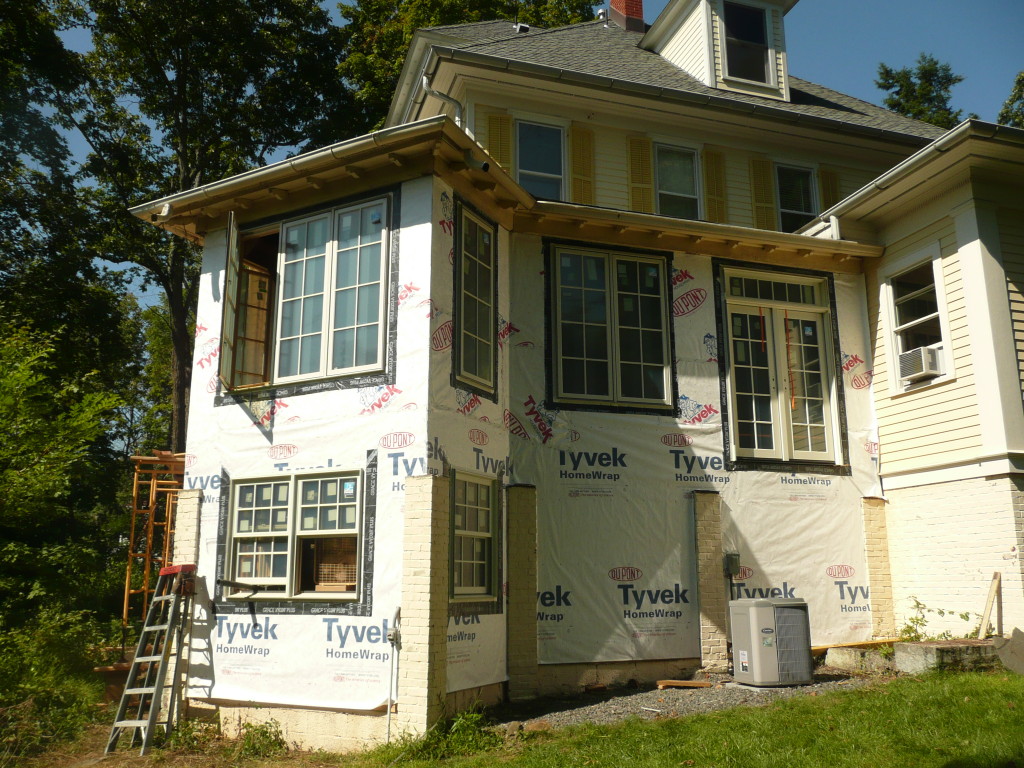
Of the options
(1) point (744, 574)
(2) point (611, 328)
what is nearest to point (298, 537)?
(2) point (611, 328)

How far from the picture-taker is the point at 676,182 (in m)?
13.7

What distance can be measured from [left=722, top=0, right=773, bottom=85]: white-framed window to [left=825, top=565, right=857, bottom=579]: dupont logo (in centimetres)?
856

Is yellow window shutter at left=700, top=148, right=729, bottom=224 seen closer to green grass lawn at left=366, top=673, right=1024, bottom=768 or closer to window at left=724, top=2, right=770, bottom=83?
window at left=724, top=2, right=770, bottom=83

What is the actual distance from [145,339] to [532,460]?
2913 centimetres

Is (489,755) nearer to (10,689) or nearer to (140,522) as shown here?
(10,689)

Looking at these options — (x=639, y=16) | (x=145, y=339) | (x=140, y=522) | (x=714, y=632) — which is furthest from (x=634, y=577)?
(x=145, y=339)

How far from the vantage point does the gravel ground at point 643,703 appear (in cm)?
873

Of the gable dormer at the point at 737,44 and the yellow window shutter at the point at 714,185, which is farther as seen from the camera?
the gable dormer at the point at 737,44

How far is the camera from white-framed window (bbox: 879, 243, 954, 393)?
11.4 meters

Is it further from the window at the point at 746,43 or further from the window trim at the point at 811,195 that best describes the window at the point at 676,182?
the window at the point at 746,43

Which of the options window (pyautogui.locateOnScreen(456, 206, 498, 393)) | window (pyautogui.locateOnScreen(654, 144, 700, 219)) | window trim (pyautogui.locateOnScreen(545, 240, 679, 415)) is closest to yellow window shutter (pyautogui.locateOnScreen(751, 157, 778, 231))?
window (pyautogui.locateOnScreen(654, 144, 700, 219))

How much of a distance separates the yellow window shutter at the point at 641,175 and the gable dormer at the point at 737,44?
2.26 m

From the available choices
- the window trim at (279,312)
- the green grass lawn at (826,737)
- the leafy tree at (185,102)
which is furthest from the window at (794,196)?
the leafy tree at (185,102)

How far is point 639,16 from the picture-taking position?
60.0ft
